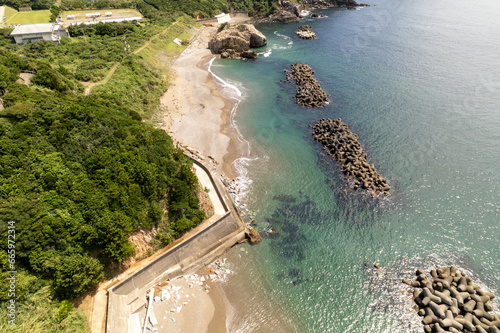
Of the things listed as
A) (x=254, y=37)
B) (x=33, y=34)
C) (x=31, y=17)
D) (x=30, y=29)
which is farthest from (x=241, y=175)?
(x=31, y=17)

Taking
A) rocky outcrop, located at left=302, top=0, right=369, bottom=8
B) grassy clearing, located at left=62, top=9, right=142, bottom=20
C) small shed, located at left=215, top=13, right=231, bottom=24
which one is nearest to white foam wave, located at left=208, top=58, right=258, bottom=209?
grassy clearing, located at left=62, top=9, right=142, bottom=20

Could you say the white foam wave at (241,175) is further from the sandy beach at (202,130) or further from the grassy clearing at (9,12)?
the grassy clearing at (9,12)

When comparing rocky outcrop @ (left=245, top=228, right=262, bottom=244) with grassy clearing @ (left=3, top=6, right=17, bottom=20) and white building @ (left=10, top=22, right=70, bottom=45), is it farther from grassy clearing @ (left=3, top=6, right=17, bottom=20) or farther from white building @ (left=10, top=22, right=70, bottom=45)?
grassy clearing @ (left=3, top=6, right=17, bottom=20)

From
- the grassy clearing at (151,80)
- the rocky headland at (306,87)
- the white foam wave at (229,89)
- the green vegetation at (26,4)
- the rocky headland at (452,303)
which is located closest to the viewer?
the rocky headland at (452,303)

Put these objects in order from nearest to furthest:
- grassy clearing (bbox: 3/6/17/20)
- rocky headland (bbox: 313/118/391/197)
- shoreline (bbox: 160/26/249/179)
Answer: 1. rocky headland (bbox: 313/118/391/197)
2. shoreline (bbox: 160/26/249/179)
3. grassy clearing (bbox: 3/6/17/20)

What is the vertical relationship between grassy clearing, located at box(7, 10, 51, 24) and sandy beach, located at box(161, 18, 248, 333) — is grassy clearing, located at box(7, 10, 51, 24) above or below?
above

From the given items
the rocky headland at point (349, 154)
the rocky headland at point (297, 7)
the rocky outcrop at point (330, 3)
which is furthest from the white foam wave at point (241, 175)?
the rocky outcrop at point (330, 3)
